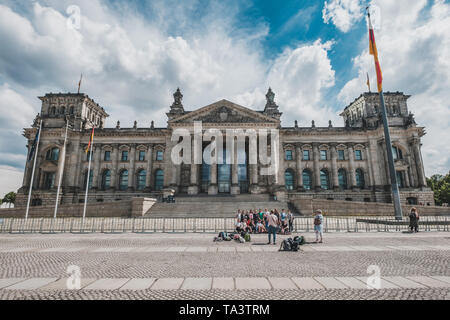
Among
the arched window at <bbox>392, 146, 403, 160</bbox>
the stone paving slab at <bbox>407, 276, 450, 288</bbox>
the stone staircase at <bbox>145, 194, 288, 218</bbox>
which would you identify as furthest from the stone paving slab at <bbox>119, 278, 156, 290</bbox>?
the arched window at <bbox>392, 146, 403, 160</bbox>

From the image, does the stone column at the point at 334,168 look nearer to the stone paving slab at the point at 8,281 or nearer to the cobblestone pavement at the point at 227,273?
the cobblestone pavement at the point at 227,273

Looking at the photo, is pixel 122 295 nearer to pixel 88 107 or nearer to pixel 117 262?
pixel 117 262

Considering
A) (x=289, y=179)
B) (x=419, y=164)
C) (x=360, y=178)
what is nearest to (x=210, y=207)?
(x=289, y=179)

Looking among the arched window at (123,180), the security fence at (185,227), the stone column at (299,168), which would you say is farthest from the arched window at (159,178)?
the stone column at (299,168)

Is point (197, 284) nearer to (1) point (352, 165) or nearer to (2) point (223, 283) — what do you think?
(2) point (223, 283)

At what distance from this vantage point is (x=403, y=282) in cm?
541

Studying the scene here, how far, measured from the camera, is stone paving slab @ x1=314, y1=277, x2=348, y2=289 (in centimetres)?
508

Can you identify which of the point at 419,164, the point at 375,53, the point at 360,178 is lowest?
the point at 360,178

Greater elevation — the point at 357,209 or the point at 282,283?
the point at 357,209

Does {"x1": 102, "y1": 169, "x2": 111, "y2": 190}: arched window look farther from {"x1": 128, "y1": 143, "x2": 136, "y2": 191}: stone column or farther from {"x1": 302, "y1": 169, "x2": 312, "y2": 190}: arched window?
{"x1": 302, "y1": 169, "x2": 312, "y2": 190}: arched window

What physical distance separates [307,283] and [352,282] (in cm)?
108

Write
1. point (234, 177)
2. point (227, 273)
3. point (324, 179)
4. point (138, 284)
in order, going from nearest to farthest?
point (138, 284) < point (227, 273) < point (234, 177) < point (324, 179)
